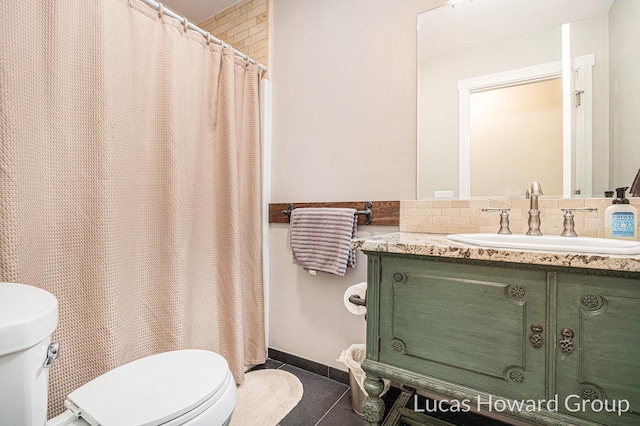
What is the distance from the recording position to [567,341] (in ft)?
2.58

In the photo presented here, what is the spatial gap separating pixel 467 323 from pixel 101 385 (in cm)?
111

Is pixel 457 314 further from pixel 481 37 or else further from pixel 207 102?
pixel 207 102

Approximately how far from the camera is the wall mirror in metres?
1.16

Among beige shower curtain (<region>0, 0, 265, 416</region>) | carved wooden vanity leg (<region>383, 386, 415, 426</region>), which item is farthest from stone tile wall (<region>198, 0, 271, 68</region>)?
carved wooden vanity leg (<region>383, 386, 415, 426</region>)

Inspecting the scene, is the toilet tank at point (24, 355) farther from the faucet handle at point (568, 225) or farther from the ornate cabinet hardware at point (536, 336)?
the faucet handle at point (568, 225)

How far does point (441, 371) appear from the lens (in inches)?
37.1

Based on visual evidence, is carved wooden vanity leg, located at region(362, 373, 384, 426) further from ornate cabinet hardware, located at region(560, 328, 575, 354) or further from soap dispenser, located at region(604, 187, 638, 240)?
soap dispenser, located at region(604, 187, 638, 240)

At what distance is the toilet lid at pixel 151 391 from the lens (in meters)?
0.82

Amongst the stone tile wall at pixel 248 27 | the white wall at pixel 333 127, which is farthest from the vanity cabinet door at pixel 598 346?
the stone tile wall at pixel 248 27

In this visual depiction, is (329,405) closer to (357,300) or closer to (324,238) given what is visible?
(357,300)

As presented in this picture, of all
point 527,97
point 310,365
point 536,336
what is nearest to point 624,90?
point 527,97

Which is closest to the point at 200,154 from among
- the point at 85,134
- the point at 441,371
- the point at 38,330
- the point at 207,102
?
the point at 207,102

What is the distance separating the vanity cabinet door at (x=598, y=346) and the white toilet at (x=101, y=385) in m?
0.95

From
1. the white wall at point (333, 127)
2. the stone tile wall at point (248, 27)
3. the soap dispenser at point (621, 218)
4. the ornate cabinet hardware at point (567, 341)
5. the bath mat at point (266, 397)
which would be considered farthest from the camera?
the stone tile wall at point (248, 27)
